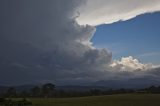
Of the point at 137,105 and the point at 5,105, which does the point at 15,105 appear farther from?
the point at 137,105

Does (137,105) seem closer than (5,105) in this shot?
Yes

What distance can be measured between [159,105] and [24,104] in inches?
1668

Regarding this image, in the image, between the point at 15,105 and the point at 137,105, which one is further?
the point at 15,105

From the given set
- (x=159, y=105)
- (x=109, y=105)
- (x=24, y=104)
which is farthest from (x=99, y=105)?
(x=24, y=104)

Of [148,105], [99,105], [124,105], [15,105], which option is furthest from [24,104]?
[148,105]

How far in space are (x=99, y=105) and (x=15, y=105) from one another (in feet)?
87.4

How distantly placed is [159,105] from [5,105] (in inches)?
1856

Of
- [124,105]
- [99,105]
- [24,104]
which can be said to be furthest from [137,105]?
[24,104]

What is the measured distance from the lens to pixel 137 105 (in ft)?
325

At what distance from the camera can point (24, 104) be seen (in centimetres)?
10981

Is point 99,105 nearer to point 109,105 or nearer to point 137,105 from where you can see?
point 109,105

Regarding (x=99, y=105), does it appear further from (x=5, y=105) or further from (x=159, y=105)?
(x=5, y=105)

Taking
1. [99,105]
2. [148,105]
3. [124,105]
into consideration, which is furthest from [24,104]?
[148,105]

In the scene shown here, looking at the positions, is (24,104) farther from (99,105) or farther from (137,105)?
(137,105)
